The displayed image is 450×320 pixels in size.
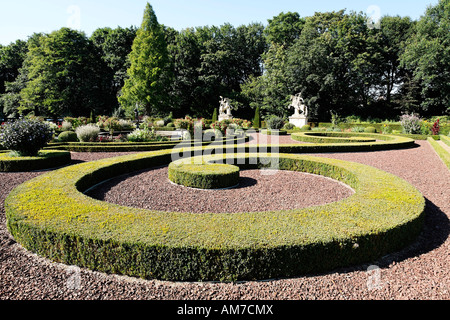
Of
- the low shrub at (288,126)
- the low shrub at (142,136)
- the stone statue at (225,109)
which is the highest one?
the stone statue at (225,109)

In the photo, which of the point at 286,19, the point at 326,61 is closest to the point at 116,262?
the point at 326,61

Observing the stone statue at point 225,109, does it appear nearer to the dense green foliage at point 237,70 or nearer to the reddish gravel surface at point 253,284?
the dense green foliage at point 237,70

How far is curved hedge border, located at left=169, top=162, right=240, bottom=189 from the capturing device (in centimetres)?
665

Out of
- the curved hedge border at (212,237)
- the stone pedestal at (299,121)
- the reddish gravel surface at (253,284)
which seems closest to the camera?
the reddish gravel surface at (253,284)

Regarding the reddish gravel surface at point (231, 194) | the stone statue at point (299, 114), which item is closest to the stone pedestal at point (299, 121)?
the stone statue at point (299, 114)

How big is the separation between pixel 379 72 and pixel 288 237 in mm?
40026

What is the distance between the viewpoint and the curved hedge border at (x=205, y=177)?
6.65 metres

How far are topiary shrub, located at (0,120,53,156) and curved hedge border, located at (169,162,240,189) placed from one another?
5646mm

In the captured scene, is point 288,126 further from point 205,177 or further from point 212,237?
point 212,237

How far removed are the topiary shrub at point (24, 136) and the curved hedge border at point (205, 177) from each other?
565 cm

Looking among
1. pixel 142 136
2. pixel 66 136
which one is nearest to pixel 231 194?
pixel 142 136

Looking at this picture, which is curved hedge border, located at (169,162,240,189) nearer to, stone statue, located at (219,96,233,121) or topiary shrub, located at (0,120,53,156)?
topiary shrub, located at (0,120,53,156)

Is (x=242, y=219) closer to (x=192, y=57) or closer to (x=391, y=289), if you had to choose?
(x=391, y=289)

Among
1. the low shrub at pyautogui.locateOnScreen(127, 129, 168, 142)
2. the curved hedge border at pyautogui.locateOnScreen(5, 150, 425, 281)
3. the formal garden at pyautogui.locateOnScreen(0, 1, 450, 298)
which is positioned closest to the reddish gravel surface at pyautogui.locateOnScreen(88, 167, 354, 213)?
the formal garden at pyautogui.locateOnScreen(0, 1, 450, 298)
